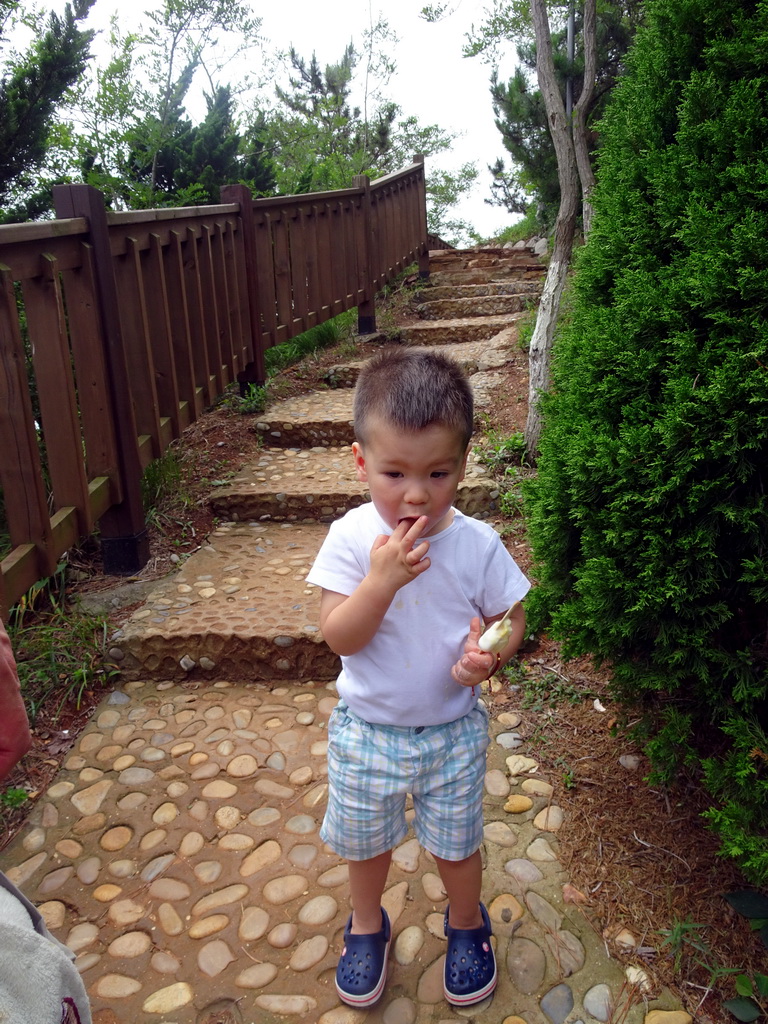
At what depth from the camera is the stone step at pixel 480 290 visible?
949 centimetres

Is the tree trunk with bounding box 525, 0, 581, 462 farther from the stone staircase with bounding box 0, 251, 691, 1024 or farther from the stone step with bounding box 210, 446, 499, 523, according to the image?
the stone staircase with bounding box 0, 251, 691, 1024

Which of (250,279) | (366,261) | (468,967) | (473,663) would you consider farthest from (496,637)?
(366,261)

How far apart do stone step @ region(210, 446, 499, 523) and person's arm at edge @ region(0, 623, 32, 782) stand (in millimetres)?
3323

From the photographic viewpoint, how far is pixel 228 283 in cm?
550

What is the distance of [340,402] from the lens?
613cm

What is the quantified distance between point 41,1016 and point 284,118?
15.5 meters

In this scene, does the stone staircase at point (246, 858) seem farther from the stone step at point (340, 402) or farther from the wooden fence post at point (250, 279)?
the wooden fence post at point (250, 279)

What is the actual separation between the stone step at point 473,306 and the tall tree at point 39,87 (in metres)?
5.01

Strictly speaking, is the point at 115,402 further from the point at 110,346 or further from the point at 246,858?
the point at 246,858

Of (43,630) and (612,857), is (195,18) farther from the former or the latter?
(612,857)

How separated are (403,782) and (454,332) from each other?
23.0 feet

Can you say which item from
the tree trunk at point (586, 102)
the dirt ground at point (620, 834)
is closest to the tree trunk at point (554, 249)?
the tree trunk at point (586, 102)

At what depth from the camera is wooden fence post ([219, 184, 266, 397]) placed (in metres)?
5.65

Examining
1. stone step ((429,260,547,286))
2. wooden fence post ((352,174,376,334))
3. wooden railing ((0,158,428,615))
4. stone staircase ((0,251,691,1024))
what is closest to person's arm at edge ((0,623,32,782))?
stone staircase ((0,251,691,1024))
